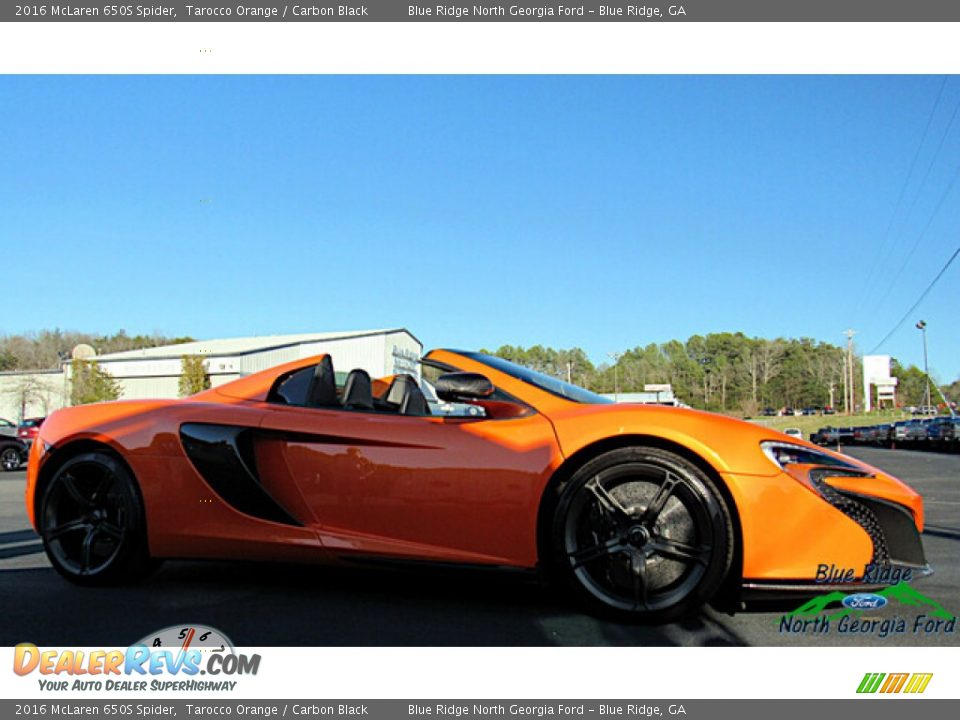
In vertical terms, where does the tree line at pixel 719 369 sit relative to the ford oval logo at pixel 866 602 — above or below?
above

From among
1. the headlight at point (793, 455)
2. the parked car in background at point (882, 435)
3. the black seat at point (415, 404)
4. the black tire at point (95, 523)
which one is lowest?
the parked car in background at point (882, 435)

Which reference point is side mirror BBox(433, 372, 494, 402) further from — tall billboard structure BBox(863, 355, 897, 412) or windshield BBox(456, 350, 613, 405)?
tall billboard structure BBox(863, 355, 897, 412)

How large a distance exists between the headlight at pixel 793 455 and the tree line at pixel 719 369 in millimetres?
1334

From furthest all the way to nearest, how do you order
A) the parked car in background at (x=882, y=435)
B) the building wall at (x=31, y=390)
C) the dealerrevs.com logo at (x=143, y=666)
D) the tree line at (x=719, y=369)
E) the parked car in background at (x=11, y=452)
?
the parked car in background at (x=882, y=435) → the building wall at (x=31, y=390) → the parked car in background at (x=11, y=452) → the tree line at (x=719, y=369) → the dealerrevs.com logo at (x=143, y=666)

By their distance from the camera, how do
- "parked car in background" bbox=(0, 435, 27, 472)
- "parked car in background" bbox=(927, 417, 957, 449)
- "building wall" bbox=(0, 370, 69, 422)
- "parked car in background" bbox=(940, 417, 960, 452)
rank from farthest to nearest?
"building wall" bbox=(0, 370, 69, 422) → "parked car in background" bbox=(927, 417, 957, 449) → "parked car in background" bbox=(940, 417, 960, 452) → "parked car in background" bbox=(0, 435, 27, 472)

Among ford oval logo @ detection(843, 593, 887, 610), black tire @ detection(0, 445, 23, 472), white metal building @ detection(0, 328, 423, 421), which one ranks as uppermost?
white metal building @ detection(0, 328, 423, 421)

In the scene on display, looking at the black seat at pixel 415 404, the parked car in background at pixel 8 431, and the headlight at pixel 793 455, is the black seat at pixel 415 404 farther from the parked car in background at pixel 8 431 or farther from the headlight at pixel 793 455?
the parked car in background at pixel 8 431

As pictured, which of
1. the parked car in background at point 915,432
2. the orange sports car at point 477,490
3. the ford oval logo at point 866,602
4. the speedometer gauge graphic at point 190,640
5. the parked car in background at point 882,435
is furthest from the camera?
the parked car in background at point 882,435

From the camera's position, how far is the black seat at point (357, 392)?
146 inches

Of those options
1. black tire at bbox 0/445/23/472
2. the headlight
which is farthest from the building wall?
the headlight

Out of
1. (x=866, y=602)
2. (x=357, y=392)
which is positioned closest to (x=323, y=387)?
(x=357, y=392)

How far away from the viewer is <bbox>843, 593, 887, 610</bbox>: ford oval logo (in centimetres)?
310

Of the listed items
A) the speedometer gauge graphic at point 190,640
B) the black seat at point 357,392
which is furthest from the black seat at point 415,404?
the speedometer gauge graphic at point 190,640

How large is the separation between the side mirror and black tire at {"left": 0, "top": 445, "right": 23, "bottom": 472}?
19.6 metres
